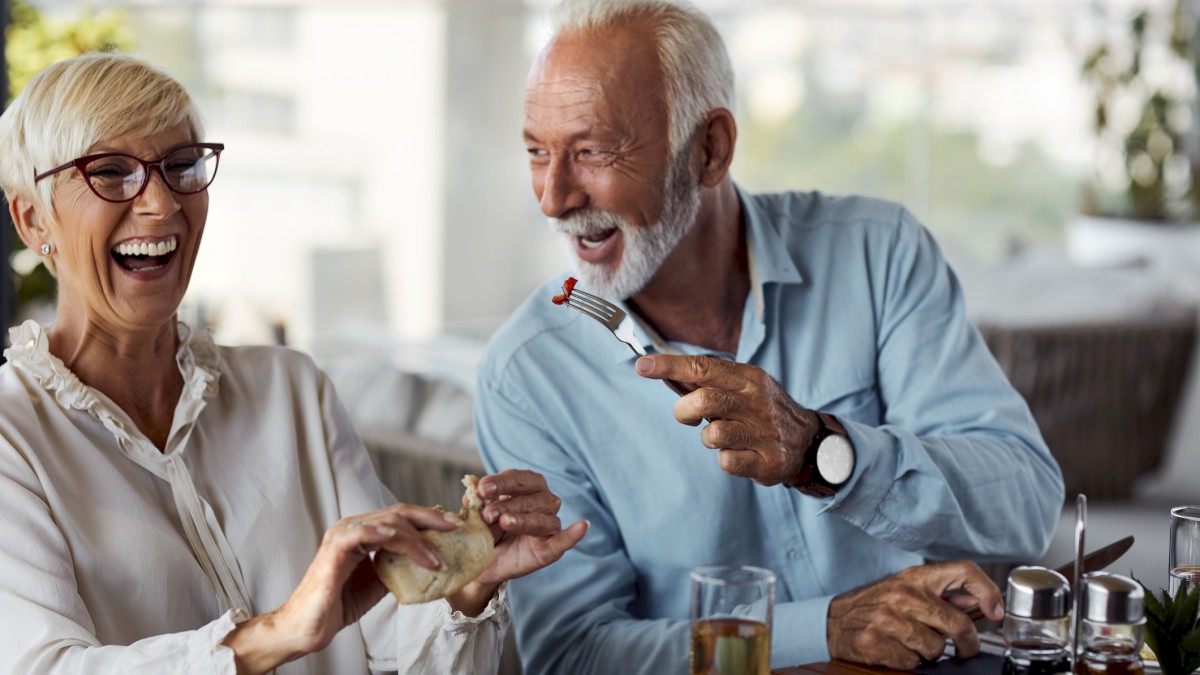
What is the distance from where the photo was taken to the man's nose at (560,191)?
2020 millimetres

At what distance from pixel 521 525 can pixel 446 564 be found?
16 cm

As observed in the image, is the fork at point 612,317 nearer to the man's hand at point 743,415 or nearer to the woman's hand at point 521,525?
the man's hand at point 743,415

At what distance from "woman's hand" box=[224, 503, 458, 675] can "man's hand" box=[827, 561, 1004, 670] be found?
551mm

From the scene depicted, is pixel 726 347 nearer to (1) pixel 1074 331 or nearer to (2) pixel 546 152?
(2) pixel 546 152

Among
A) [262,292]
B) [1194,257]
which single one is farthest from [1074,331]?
[262,292]

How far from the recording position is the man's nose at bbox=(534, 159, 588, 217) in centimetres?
202

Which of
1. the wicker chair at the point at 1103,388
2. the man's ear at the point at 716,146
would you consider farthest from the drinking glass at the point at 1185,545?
the wicker chair at the point at 1103,388

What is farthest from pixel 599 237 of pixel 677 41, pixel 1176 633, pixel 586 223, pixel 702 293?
pixel 1176 633

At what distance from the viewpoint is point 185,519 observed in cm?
170

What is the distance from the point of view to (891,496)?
6.18 ft

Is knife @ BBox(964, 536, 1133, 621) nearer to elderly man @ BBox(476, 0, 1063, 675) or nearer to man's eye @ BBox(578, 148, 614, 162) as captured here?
elderly man @ BBox(476, 0, 1063, 675)

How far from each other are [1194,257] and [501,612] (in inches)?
225

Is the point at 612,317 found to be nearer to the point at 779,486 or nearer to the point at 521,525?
the point at 521,525

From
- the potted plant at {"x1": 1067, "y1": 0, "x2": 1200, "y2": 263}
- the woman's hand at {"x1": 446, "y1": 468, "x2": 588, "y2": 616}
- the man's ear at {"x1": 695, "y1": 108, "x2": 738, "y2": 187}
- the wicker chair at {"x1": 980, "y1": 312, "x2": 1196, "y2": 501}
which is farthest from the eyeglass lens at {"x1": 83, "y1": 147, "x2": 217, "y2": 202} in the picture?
the potted plant at {"x1": 1067, "y1": 0, "x2": 1200, "y2": 263}
